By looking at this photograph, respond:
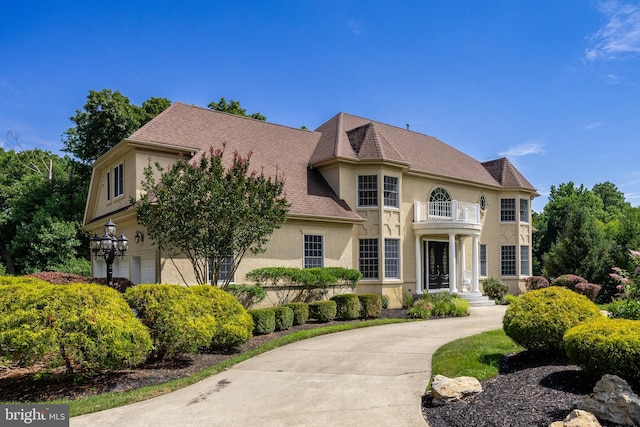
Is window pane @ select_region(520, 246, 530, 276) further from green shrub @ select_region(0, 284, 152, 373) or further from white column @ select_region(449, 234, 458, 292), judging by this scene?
green shrub @ select_region(0, 284, 152, 373)

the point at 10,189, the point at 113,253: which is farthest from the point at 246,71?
the point at 10,189

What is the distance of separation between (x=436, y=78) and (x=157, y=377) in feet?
37.8

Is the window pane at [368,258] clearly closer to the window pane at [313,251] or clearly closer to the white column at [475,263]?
the window pane at [313,251]

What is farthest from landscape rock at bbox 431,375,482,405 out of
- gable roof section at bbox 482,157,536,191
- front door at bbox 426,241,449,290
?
gable roof section at bbox 482,157,536,191

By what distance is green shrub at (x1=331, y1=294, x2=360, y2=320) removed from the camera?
55.8 feet

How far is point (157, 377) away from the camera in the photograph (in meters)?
9.01

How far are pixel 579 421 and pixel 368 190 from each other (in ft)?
54.7

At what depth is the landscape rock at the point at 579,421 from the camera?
16.9 ft

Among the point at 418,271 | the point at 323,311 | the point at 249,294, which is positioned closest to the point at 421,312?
the point at 323,311

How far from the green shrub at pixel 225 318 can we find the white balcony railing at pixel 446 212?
13.4 metres

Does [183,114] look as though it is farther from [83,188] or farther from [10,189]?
[10,189]

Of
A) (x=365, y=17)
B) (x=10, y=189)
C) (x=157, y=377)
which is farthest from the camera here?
(x=10, y=189)

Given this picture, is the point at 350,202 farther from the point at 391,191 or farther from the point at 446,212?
the point at 446,212

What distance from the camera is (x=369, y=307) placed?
1748cm
